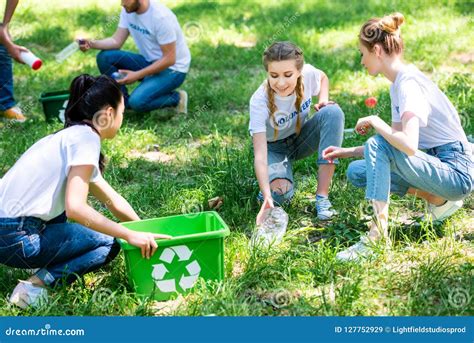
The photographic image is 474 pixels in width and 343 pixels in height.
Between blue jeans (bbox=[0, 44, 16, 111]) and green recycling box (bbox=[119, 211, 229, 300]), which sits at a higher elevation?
green recycling box (bbox=[119, 211, 229, 300])

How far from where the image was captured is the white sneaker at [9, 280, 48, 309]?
8.89ft

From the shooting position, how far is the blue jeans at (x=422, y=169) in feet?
9.87

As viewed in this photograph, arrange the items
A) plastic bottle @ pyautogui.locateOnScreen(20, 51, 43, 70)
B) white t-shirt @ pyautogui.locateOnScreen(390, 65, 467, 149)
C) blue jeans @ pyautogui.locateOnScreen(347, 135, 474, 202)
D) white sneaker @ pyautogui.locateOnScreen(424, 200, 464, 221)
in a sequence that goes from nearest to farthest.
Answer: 1. white t-shirt @ pyautogui.locateOnScreen(390, 65, 467, 149)
2. blue jeans @ pyautogui.locateOnScreen(347, 135, 474, 202)
3. white sneaker @ pyautogui.locateOnScreen(424, 200, 464, 221)
4. plastic bottle @ pyautogui.locateOnScreen(20, 51, 43, 70)

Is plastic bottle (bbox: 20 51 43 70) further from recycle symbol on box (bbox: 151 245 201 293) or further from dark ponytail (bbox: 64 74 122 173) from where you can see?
recycle symbol on box (bbox: 151 245 201 293)

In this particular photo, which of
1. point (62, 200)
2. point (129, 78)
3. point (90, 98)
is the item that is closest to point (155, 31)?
point (129, 78)

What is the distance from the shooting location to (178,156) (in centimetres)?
437

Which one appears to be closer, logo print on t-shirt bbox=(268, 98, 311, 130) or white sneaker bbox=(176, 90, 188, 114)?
logo print on t-shirt bbox=(268, 98, 311, 130)

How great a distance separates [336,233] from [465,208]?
733mm

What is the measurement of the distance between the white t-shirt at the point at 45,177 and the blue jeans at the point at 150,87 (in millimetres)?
2332

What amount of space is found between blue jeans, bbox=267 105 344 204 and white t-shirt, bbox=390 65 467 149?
1.35ft

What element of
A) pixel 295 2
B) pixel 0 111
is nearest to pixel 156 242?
pixel 0 111

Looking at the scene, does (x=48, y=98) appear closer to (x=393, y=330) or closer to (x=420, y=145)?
(x=420, y=145)

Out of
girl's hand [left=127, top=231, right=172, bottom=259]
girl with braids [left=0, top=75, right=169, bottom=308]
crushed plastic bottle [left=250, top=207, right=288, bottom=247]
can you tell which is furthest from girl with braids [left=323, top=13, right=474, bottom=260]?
girl with braids [left=0, top=75, right=169, bottom=308]

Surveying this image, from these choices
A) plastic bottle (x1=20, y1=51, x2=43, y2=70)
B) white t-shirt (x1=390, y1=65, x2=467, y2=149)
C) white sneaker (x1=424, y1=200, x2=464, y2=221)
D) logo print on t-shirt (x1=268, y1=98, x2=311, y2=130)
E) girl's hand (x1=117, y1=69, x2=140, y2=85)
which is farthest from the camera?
girl's hand (x1=117, y1=69, x2=140, y2=85)
